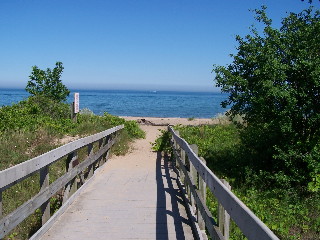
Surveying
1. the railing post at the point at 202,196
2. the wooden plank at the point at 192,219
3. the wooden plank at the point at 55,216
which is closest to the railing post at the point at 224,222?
the wooden plank at the point at 192,219

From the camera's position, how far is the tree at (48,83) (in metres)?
21.3

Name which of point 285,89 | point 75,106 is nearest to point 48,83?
point 75,106

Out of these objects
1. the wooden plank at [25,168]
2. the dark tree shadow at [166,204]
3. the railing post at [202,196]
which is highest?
the wooden plank at [25,168]

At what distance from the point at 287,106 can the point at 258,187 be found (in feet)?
7.67

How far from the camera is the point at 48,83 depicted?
2155 centimetres

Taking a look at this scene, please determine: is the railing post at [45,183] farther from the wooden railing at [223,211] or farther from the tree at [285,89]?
the tree at [285,89]

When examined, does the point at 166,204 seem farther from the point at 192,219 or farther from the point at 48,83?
the point at 48,83

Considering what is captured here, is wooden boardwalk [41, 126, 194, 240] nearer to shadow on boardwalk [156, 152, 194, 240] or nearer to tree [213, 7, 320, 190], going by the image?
shadow on boardwalk [156, 152, 194, 240]

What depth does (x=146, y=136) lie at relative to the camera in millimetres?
17547

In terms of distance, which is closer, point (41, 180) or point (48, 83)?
point (41, 180)

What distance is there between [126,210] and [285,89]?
16.2 feet

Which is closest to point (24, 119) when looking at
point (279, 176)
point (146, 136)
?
point (146, 136)

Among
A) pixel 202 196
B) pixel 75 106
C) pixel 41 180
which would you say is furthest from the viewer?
pixel 75 106

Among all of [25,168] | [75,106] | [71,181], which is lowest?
[71,181]
